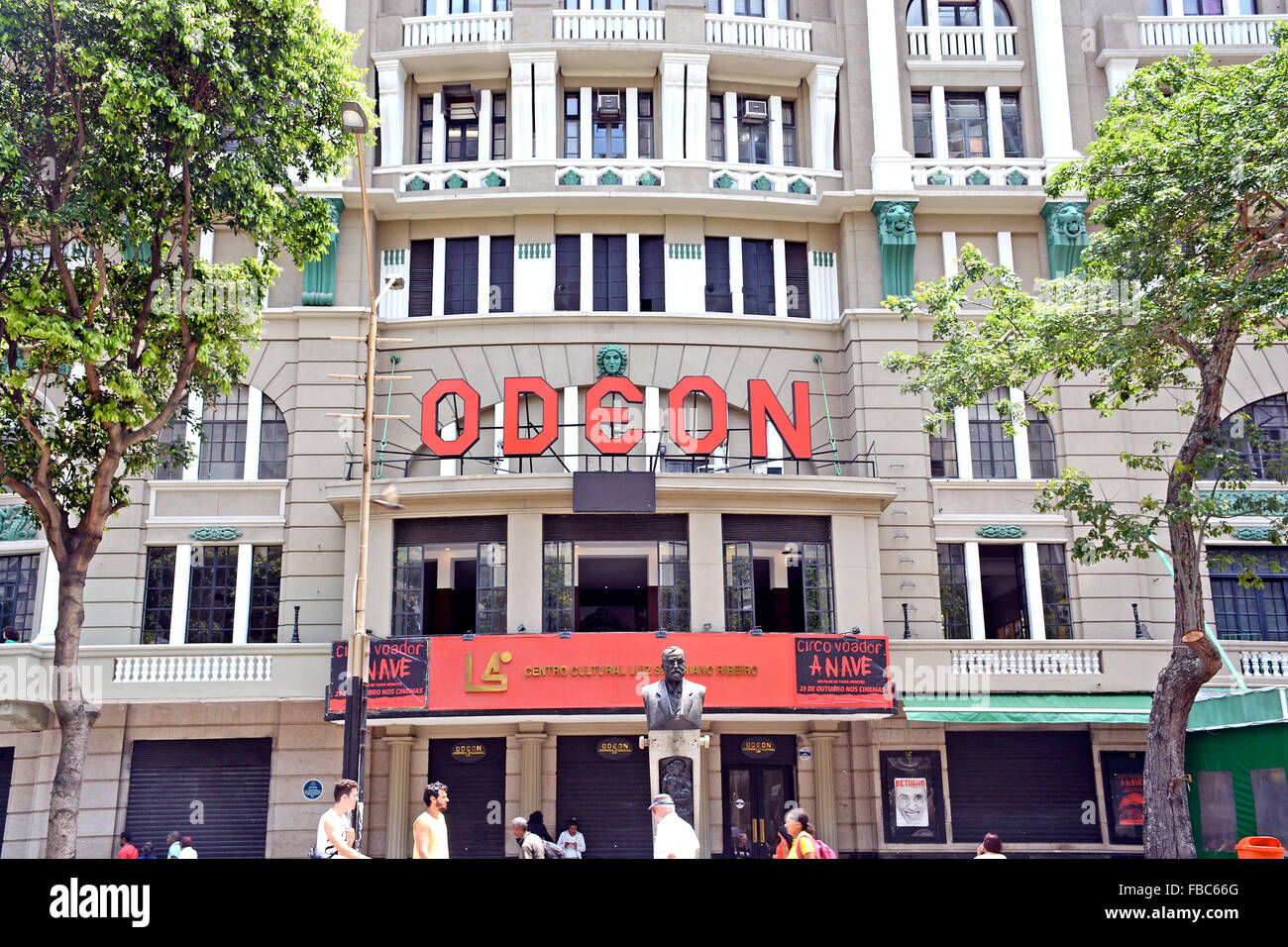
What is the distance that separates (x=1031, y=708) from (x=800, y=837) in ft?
43.6

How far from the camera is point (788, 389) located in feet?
86.0

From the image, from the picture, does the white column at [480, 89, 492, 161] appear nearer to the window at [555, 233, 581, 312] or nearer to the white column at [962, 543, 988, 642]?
the window at [555, 233, 581, 312]

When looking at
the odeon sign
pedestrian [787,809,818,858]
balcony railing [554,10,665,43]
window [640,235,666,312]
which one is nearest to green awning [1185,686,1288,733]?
the odeon sign

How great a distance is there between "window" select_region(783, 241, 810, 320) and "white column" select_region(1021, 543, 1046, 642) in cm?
790

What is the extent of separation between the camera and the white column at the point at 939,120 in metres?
27.5

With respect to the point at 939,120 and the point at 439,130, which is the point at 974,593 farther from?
the point at 439,130

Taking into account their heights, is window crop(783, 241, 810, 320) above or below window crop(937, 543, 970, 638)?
above

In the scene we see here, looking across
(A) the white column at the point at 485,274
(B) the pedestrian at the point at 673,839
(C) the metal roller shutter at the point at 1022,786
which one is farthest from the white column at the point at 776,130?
(B) the pedestrian at the point at 673,839

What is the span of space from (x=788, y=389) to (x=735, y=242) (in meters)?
4.04

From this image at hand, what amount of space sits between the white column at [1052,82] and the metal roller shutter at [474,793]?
1980 centimetres

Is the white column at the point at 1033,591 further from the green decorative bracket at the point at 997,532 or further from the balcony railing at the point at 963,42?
the balcony railing at the point at 963,42

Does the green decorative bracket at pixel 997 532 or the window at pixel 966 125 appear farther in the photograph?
the window at pixel 966 125

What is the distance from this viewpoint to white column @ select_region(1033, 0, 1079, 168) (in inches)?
1059
